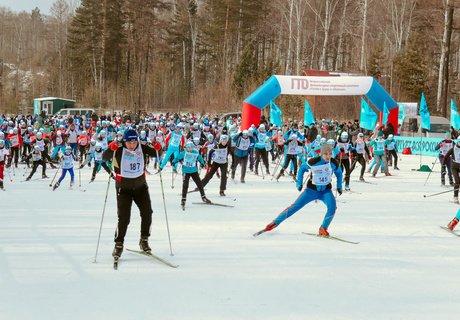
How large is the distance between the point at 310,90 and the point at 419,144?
21.4 ft

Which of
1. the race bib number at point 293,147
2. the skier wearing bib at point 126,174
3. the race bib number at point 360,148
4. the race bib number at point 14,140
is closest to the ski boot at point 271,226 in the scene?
the skier wearing bib at point 126,174

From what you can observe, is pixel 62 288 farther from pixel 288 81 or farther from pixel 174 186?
pixel 288 81

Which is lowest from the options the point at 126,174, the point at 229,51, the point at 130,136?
the point at 126,174

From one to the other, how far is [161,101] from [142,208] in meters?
45.8

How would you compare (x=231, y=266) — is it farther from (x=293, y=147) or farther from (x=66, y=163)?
(x=293, y=147)

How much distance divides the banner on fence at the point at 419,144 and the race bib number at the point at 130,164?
1986 cm

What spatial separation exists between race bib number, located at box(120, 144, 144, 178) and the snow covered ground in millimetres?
1151

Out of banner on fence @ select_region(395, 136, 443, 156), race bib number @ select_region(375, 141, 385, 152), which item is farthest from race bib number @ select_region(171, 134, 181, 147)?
banner on fence @ select_region(395, 136, 443, 156)

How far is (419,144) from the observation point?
26.0 metres

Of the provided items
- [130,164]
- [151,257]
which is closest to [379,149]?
[151,257]

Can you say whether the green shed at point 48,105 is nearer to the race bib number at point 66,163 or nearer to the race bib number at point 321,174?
the race bib number at point 66,163

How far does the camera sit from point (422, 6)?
142 ft

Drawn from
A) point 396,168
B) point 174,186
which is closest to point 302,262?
point 174,186

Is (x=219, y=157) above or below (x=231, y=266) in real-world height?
above
